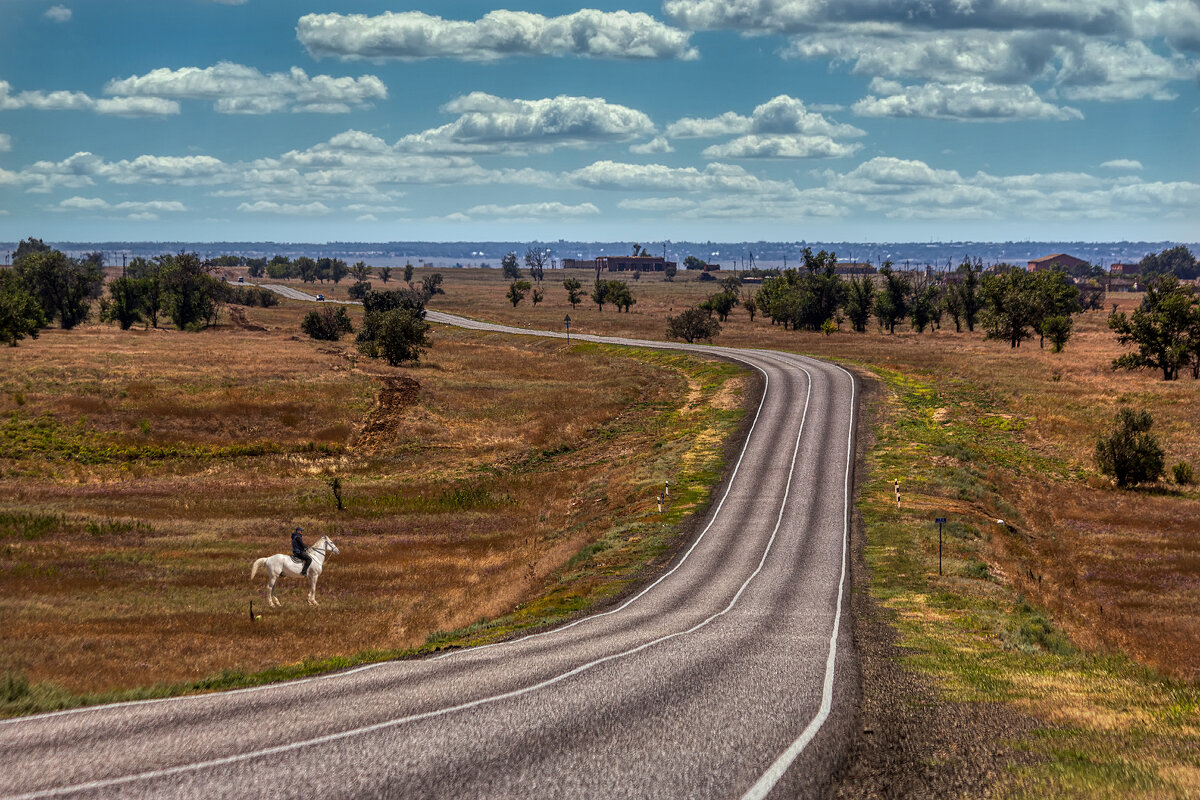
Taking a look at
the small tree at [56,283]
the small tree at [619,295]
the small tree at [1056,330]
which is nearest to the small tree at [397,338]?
the small tree at [56,283]

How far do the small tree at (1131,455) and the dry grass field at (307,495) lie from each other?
2496 centimetres

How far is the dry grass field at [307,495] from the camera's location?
1144 inches

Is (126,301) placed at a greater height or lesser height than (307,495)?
greater

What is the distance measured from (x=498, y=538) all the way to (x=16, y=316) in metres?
82.2

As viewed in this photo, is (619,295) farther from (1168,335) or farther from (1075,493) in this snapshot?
(1075,493)

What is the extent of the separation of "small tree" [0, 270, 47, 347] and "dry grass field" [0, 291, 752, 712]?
3.36 m

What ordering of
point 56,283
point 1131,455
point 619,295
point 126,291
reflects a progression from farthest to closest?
1. point 619,295
2. point 126,291
3. point 56,283
4. point 1131,455

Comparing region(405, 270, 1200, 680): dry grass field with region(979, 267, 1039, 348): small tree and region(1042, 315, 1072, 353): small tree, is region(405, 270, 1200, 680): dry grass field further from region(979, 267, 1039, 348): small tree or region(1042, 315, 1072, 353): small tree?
region(979, 267, 1039, 348): small tree

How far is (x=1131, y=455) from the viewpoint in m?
54.8

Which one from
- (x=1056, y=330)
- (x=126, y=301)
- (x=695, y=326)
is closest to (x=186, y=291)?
(x=126, y=301)

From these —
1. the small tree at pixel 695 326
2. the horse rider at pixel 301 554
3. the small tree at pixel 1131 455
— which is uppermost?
the small tree at pixel 695 326

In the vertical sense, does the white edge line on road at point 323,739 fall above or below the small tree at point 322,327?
below

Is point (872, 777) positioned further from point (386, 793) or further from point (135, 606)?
point (135, 606)

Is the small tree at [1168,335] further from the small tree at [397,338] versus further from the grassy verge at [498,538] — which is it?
the small tree at [397,338]
